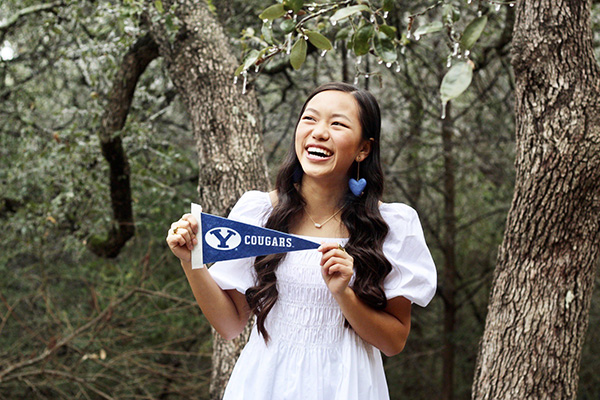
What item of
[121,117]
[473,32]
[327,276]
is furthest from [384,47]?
[121,117]

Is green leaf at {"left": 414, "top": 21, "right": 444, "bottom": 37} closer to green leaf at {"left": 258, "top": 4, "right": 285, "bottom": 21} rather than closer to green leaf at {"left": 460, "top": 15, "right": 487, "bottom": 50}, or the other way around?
green leaf at {"left": 460, "top": 15, "right": 487, "bottom": 50}

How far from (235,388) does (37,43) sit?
460cm

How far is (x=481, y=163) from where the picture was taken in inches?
256

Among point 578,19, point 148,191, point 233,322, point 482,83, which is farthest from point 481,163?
point 233,322

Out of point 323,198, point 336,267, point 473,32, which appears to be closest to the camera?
point 473,32

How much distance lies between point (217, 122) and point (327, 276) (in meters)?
1.39

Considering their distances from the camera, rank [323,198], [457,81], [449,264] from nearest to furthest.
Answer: [457,81], [323,198], [449,264]

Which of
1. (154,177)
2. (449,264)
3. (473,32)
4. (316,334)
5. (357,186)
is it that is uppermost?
(154,177)

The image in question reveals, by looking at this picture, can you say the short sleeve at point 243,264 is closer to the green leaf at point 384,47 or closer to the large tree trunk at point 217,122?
the green leaf at point 384,47

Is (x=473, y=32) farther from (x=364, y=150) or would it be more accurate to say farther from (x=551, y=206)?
(x=551, y=206)

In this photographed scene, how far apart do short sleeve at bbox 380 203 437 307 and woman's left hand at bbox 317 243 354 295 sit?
19 centimetres

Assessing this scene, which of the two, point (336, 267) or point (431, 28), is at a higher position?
point (431, 28)

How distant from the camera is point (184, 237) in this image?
1707 millimetres

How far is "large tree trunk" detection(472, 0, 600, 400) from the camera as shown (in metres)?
2.31
